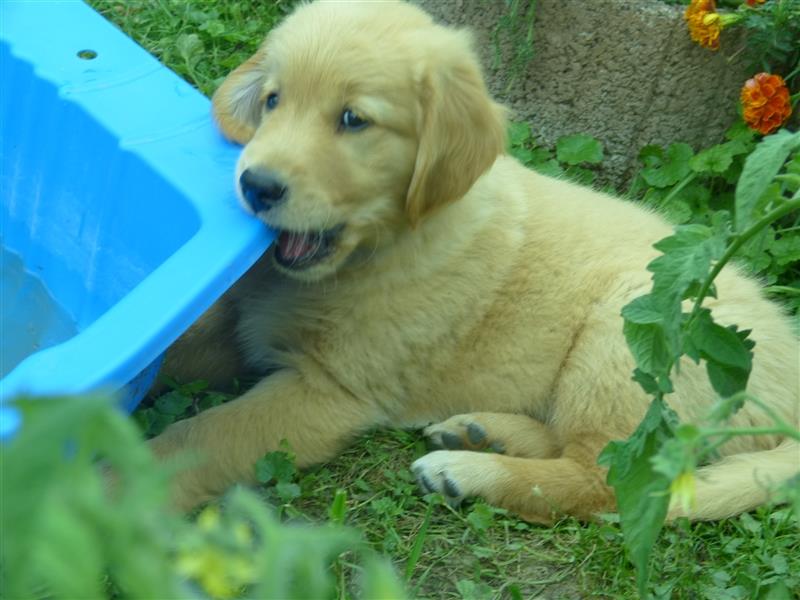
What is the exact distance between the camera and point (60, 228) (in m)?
3.52

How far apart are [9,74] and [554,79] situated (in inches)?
76.5

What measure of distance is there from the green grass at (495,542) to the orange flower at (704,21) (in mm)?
1694

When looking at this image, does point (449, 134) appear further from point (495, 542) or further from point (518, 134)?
point (518, 134)

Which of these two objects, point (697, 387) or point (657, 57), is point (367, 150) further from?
point (657, 57)

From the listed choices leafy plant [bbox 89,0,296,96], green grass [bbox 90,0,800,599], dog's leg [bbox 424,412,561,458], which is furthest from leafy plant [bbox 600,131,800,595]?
leafy plant [bbox 89,0,296,96]

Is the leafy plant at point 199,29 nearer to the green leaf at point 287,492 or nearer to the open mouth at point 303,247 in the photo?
the open mouth at point 303,247

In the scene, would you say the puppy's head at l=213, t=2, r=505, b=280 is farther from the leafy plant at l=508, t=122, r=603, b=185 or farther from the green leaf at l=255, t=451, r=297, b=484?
the leafy plant at l=508, t=122, r=603, b=185

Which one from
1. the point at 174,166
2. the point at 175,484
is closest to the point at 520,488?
the point at 175,484

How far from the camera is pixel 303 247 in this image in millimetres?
3023

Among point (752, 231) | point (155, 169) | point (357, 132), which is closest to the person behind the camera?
point (752, 231)

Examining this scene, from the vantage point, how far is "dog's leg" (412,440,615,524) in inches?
120

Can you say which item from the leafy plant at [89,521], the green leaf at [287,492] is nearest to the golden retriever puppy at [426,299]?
the green leaf at [287,492]

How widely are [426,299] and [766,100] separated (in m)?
1.50

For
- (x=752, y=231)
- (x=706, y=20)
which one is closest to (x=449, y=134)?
(x=752, y=231)
